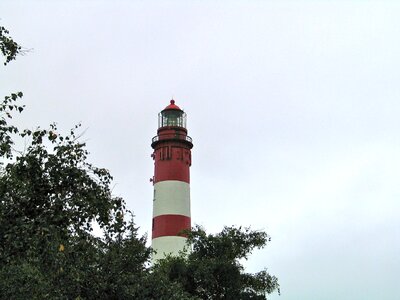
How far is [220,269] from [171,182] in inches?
728

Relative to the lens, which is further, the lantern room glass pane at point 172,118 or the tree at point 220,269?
the lantern room glass pane at point 172,118

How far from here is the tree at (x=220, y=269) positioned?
4697 cm

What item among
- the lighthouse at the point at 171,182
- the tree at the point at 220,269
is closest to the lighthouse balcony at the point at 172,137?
the lighthouse at the point at 171,182

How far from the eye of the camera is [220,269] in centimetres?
4703

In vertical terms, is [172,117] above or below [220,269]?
above

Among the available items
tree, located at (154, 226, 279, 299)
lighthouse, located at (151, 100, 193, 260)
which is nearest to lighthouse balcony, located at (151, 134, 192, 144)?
lighthouse, located at (151, 100, 193, 260)

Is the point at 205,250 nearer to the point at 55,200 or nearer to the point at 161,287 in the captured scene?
the point at 161,287

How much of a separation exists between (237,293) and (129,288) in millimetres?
20905

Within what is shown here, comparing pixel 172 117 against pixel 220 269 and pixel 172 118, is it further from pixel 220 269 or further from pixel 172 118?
pixel 220 269

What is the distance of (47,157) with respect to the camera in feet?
49.5

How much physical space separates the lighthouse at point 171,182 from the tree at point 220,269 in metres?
8.42

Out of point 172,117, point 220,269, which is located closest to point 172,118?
point 172,117

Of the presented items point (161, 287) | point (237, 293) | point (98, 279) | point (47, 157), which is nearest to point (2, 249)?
point (47, 157)

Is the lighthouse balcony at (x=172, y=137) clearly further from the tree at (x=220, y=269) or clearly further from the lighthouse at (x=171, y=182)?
the tree at (x=220, y=269)
